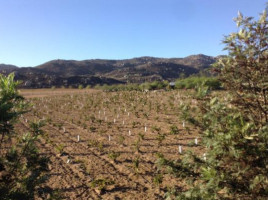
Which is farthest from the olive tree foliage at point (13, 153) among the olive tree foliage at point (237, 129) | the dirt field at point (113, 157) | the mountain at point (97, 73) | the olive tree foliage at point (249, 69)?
the mountain at point (97, 73)

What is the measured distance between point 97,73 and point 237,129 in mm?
140194

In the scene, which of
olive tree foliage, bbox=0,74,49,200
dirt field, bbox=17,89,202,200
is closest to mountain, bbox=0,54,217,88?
dirt field, bbox=17,89,202,200

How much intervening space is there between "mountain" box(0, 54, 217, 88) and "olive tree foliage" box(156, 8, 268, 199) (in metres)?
77.6

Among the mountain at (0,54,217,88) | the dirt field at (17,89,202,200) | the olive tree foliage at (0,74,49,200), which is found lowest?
the dirt field at (17,89,202,200)

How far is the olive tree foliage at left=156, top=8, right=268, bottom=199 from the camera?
9.16ft

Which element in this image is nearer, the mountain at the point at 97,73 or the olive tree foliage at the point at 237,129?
the olive tree foliage at the point at 237,129

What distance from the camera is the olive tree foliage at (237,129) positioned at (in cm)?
279

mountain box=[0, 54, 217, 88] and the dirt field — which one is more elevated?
mountain box=[0, 54, 217, 88]

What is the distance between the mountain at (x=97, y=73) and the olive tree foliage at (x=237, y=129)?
7763 centimetres

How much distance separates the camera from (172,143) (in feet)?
39.6

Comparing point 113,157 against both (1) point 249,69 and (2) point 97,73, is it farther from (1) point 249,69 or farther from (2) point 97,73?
(2) point 97,73

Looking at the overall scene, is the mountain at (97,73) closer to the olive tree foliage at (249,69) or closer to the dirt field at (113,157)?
the dirt field at (113,157)

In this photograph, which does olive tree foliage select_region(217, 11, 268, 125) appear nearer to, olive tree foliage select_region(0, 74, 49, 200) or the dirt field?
the dirt field

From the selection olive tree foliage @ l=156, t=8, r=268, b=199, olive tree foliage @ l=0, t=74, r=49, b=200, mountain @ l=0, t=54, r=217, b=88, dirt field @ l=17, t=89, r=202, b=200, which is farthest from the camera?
mountain @ l=0, t=54, r=217, b=88
